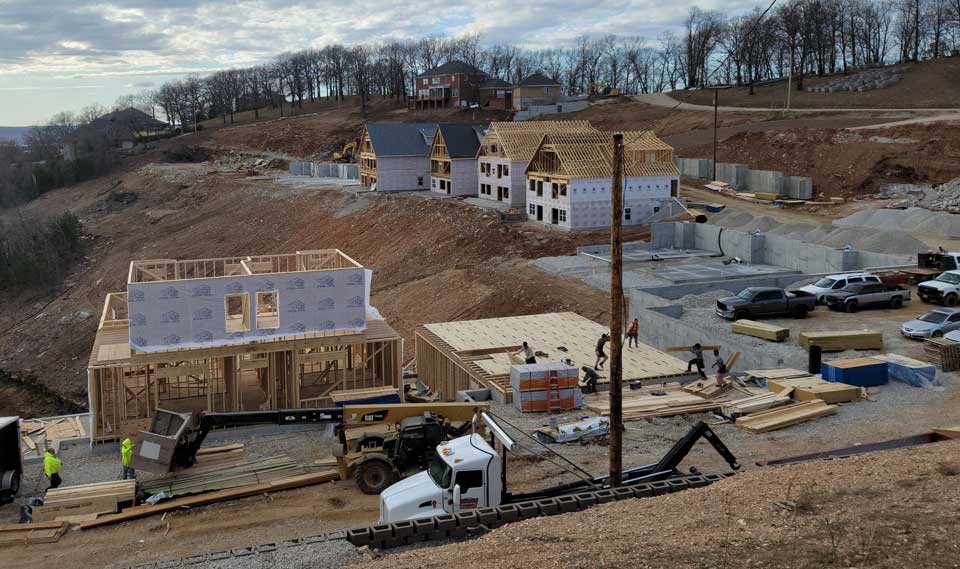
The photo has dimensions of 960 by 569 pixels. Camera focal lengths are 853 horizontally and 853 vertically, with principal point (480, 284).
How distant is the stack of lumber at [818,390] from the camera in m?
23.3

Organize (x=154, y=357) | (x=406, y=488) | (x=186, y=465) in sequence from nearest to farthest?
(x=406, y=488)
(x=186, y=465)
(x=154, y=357)

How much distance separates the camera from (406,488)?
634 inches

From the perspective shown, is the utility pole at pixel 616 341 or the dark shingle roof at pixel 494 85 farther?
the dark shingle roof at pixel 494 85

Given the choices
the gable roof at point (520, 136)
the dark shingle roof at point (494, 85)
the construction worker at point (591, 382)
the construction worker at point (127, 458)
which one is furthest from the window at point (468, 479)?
the dark shingle roof at point (494, 85)

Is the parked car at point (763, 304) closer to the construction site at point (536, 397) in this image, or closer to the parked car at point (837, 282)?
the construction site at point (536, 397)

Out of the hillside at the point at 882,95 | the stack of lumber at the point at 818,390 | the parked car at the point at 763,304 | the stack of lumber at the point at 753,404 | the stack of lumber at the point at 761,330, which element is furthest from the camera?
the hillside at the point at 882,95

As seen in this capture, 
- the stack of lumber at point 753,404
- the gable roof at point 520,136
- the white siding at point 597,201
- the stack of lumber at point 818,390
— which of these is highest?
the gable roof at point 520,136

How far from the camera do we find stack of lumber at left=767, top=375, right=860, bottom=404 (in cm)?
2330

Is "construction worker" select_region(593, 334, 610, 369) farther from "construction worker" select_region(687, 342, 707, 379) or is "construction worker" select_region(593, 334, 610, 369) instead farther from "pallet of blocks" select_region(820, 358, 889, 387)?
"pallet of blocks" select_region(820, 358, 889, 387)

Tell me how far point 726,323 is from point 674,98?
84.5 m

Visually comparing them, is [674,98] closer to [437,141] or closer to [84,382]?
[437,141]

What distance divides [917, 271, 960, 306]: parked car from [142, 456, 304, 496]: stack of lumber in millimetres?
26633

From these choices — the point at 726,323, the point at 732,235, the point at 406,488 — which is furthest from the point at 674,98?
the point at 406,488

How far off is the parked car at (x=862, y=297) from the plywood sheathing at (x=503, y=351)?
30.9 ft
